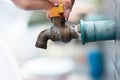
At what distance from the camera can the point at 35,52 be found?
105cm

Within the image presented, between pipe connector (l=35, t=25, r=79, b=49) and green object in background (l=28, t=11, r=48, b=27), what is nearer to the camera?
pipe connector (l=35, t=25, r=79, b=49)

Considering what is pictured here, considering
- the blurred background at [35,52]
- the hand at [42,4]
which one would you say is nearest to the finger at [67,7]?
the hand at [42,4]

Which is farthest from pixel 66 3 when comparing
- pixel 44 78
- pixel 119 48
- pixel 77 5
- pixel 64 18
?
pixel 44 78

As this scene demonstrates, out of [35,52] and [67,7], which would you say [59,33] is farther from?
[35,52]

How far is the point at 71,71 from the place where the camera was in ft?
3.39

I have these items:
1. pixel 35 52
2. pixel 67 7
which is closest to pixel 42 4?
pixel 67 7

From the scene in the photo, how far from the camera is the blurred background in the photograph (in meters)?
1.02

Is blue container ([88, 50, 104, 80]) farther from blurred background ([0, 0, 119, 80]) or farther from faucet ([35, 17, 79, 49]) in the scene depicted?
faucet ([35, 17, 79, 49])

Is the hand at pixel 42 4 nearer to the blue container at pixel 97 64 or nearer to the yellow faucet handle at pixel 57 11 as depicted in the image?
the yellow faucet handle at pixel 57 11

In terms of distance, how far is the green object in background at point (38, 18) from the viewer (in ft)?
3.34

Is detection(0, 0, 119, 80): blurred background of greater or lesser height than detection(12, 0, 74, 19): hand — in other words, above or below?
below

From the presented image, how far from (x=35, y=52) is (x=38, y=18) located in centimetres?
14

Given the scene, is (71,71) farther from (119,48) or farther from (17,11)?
(119,48)

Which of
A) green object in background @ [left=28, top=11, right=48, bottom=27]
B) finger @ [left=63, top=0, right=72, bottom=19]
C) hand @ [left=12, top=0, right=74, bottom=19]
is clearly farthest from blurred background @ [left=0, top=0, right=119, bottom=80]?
finger @ [left=63, top=0, right=72, bottom=19]
